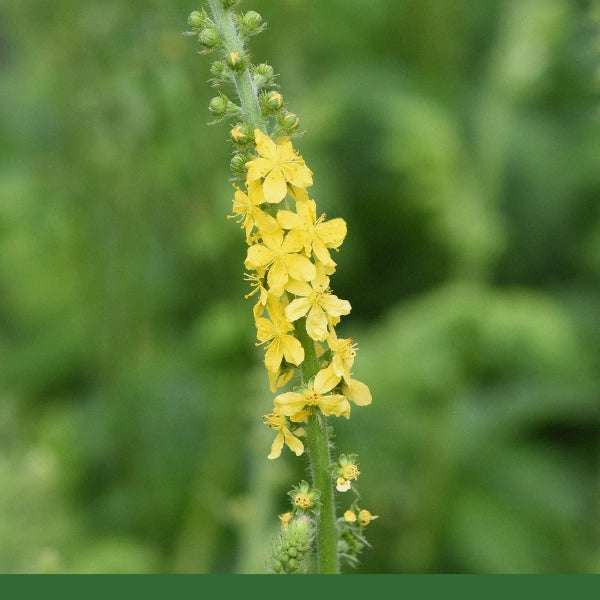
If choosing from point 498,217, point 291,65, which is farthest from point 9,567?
point 498,217

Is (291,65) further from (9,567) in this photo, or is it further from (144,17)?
(9,567)

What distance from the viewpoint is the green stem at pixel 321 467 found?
2035 millimetres

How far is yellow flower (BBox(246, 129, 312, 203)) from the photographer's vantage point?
2006mm

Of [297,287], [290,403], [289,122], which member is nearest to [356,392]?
[290,403]

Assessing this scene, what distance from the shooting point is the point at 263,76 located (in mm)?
2227

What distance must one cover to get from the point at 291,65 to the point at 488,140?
190cm

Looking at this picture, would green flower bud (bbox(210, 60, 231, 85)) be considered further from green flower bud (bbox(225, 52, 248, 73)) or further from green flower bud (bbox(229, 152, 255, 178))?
green flower bud (bbox(229, 152, 255, 178))

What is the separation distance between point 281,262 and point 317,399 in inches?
11.8

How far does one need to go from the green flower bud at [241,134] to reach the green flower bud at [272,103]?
7 cm

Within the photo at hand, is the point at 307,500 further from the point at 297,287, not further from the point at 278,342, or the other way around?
the point at 297,287

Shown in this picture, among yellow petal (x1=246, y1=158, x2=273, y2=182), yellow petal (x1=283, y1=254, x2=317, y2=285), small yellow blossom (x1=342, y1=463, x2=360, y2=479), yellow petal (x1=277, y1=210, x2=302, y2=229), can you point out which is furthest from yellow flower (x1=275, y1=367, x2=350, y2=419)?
yellow petal (x1=246, y1=158, x2=273, y2=182)

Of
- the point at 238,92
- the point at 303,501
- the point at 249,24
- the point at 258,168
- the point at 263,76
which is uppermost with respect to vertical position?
the point at 249,24

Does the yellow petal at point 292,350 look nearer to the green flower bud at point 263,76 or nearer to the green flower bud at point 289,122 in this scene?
the green flower bud at point 289,122

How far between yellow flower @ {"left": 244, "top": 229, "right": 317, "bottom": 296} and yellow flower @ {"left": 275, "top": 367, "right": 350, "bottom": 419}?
213 millimetres
